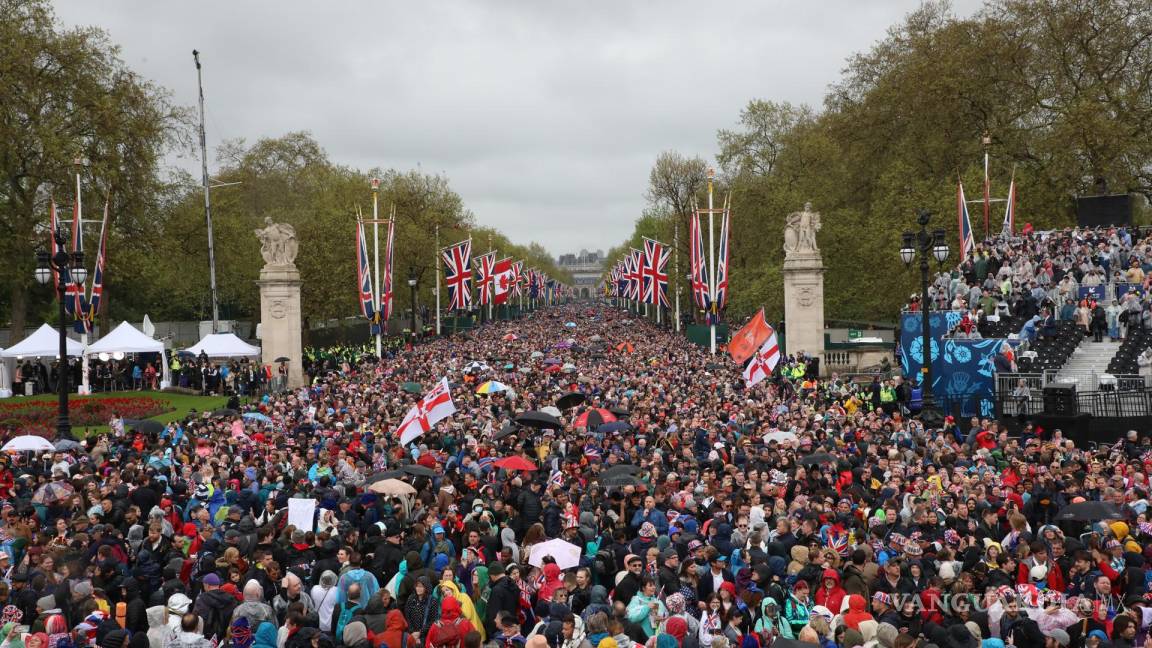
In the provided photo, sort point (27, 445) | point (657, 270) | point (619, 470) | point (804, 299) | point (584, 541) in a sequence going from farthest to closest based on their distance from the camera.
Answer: point (657, 270)
point (804, 299)
point (27, 445)
point (619, 470)
point (584, 541)

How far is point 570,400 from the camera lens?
25.3 m

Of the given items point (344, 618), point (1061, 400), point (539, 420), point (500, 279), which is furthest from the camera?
point (500, 279)

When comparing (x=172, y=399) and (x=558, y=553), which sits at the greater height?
(x=558, y=553)

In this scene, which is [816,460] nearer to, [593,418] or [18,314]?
[593,418]

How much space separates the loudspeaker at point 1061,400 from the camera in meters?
22.4

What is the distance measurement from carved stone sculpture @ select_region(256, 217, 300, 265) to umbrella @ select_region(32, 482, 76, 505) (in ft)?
88.4

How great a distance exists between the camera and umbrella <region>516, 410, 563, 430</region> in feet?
Answer: 66.2

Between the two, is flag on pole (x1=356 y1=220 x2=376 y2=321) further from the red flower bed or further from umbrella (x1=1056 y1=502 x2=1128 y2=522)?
umbrella (x1=1056 y1=502 x2=1128 y2=522)

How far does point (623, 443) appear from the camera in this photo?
18.2 meters

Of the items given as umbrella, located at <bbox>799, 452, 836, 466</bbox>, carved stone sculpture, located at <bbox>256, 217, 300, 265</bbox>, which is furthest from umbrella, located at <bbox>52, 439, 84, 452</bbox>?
carved stone sculpture, located at <bbox>256, 217, 300, 265</bbox>

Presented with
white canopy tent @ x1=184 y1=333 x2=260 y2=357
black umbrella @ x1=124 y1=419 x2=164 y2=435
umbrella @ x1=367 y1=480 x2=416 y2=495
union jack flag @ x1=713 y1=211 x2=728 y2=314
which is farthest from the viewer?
union jack flag @ x1=713 y1=211 x2=728 y2=314

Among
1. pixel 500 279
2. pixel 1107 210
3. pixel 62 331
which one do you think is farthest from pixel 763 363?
pixel 500 279

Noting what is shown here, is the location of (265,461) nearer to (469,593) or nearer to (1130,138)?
(469,593)

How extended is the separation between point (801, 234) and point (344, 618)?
112 ft
